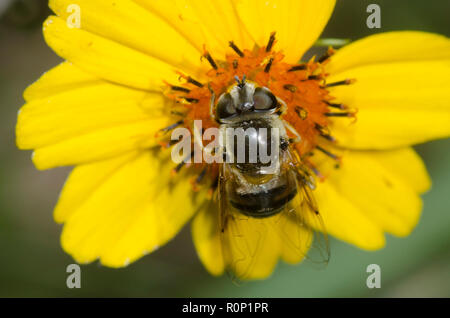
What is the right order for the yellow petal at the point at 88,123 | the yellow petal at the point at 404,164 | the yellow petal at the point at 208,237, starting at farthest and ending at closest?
the yellow petal at the point at 208,237 → the yellow petal at the point at 404,164 → the yellow petal at the point at 88,123

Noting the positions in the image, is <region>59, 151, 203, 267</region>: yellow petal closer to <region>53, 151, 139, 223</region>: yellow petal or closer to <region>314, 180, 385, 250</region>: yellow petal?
<region>53, 151, 139, 223</region>: yellow petal

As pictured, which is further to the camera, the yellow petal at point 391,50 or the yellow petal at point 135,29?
the yellow petal at point 391,50

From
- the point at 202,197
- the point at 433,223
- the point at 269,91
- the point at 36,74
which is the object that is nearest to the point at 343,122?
the point at 269,91

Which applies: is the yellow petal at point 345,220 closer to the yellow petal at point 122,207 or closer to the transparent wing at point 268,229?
the transparent wing at point 268,229

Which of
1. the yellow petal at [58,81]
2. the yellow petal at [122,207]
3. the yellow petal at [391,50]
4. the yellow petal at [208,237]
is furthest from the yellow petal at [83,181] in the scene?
the yellow petal at [391,50]

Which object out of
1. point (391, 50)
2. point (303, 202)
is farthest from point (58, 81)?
point (391, 50)

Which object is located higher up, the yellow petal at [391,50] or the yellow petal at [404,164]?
the yellow petal at [391,50]

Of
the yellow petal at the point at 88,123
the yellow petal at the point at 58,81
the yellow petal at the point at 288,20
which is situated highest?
the yellow petal at the point at 288,20

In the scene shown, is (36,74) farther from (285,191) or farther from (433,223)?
(433,223)
